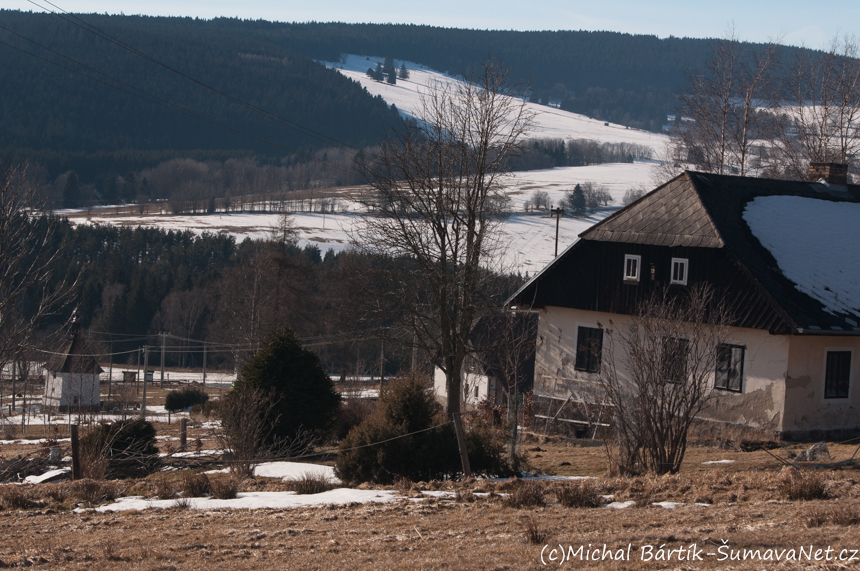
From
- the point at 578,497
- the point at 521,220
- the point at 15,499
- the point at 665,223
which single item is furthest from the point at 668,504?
the point at 521,220

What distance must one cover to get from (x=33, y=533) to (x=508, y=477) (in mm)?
7718

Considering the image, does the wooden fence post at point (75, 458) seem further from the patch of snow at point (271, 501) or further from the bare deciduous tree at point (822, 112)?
the bare deciduous tree at point (822, 112)

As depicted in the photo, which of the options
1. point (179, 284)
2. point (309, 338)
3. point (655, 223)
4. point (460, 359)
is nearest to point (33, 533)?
point (460, 359)

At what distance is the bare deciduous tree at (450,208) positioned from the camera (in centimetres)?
2070

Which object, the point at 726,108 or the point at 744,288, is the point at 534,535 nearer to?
the point at 744,288

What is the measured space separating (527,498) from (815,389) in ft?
40.0

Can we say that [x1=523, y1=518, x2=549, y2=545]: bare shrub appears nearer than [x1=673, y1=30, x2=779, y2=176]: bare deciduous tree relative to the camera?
Yes

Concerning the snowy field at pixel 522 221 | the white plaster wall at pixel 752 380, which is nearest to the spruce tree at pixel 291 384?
the white plaster wall at pixel 752 380

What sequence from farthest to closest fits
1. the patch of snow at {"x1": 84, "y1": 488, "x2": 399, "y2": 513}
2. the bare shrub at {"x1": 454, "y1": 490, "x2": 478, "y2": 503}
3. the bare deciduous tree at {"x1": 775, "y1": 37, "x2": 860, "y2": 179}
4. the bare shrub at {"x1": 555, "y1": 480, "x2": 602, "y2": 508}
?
the bare deciduous tree at {"x1": 775, "y1": 37, "x2": 860, "y2": 179}
the patch of snow at {"x1": 84, "y1": 488, "x2": 399, "y2": 513}
the bare shrub at {"x1": 454, "y1": 490, "x2": 478, "y2": 503}
the bare shrub at {"x1": 555, "y1": 480, "x2": 602, "y2": 508}

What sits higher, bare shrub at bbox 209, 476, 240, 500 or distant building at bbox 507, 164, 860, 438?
distant building at bbox 507, 164, 860, 438

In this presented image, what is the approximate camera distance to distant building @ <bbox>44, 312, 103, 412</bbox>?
161 ft

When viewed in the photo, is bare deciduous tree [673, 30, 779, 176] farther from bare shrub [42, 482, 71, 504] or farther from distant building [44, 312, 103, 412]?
distant building [44, 312, 103, 412]

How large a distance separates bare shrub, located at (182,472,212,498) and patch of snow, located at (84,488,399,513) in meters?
0.38

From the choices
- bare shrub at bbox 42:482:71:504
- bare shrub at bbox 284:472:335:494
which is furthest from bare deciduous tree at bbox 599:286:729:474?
bare shrub at bbox 42:482:71:504
